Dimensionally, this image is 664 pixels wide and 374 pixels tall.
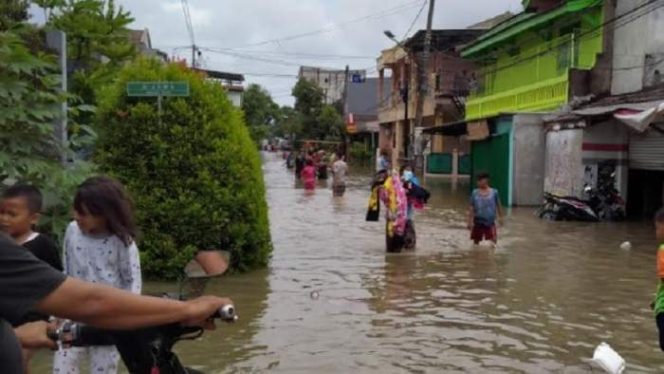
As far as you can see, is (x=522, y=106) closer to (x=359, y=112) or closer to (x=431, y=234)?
(x=431, y=234)

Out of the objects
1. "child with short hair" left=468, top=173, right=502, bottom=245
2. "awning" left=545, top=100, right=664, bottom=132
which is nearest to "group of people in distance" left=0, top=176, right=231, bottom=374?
"child with short hair" left=468, top=173, right=502, bottom=245

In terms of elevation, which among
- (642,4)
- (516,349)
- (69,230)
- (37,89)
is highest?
(642,4)

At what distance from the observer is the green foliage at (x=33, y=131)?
20.0 ft

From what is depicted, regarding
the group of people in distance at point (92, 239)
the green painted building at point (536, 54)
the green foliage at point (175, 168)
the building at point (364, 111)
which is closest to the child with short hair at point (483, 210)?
the green foliage at point (175, 168)

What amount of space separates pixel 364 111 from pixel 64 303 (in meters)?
69.3

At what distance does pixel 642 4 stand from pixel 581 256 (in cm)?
1113

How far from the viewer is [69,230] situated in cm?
484

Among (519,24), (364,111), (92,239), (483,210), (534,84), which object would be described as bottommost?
(483,210)

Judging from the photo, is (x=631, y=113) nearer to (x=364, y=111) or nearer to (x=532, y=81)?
(x=532, y=81)

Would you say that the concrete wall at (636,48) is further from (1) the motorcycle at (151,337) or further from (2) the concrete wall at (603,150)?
(1) the motorcycle at (151,337)

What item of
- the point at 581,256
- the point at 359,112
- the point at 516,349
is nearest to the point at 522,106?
the point at 581,256

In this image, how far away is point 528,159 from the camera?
24.1 metres

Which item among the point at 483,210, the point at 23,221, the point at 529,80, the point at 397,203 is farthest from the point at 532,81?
the point at 23,221

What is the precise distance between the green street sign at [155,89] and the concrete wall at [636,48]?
622 inches
